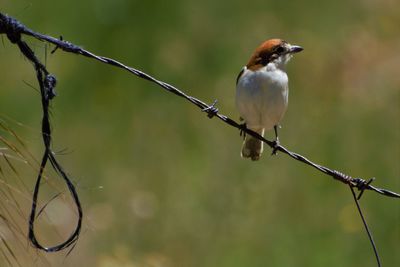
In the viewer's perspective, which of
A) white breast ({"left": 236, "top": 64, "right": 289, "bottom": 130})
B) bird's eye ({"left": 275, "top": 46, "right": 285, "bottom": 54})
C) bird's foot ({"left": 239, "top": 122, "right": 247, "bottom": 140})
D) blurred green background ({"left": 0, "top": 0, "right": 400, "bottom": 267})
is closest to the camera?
bird's foot ({"left": 239, "top": 122, "right": 247, "bottom": 140})

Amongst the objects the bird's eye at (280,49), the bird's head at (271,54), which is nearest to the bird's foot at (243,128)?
the bird's head at (271,54)

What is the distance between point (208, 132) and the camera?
8570mm

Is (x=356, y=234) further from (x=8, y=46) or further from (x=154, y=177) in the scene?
(x=8, y=46)

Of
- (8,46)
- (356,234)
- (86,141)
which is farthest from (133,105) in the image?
(356,234)

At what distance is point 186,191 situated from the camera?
790 centimetres

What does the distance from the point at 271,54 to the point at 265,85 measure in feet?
0.75

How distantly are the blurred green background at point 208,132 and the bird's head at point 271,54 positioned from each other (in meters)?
1.32

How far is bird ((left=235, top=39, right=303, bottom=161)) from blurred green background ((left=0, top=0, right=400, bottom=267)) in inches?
43.9

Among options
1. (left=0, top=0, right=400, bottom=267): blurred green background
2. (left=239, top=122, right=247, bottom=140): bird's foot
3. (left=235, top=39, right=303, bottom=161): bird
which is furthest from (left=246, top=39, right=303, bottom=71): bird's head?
(left=0, top=0, right=400, bottom=267): blurred green background

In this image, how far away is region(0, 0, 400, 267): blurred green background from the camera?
7270 mm

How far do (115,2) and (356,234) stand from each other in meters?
4.26

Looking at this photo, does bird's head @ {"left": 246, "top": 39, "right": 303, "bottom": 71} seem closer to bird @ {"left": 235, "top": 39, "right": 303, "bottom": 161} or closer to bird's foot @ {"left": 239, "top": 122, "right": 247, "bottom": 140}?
bird @ {"left": 235, "top": 39, "right": 303, "bottom": 161}

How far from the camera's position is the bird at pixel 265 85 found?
230 inches

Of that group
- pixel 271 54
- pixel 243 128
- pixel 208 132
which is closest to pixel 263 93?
pixel 271 54
